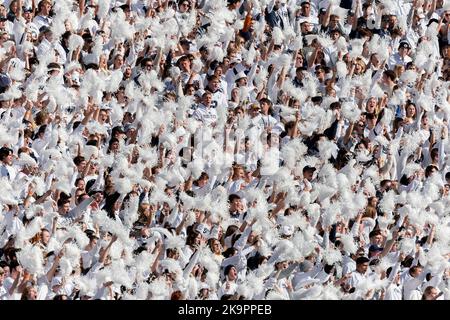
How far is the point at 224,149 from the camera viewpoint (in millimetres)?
23266

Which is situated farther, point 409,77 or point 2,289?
point 409,77

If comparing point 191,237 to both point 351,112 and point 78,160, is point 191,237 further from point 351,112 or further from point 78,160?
point 351,112

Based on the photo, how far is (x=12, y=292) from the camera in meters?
20.9

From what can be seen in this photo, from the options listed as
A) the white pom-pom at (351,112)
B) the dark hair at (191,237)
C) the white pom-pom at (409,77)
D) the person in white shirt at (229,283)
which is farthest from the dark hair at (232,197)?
the white pom-pom at (409,77)

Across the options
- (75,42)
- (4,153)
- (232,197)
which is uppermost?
(75,42)

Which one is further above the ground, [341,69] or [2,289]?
[341,69]

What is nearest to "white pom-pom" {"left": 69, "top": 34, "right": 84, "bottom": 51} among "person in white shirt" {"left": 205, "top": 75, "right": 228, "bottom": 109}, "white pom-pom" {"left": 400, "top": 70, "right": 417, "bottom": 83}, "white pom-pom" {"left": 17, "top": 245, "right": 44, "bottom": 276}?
"person in white shirt" {"left": 205, "top": 75, "right": 228, "bottom": 109}

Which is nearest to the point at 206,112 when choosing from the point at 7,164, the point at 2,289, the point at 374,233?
Result: the point at 7,164

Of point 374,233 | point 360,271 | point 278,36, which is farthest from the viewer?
point 278,36

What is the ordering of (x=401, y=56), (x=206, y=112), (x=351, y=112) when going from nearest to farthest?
1. (x=206, y=112)
2. (x=351, y=112)
3. (x=401, y=56)

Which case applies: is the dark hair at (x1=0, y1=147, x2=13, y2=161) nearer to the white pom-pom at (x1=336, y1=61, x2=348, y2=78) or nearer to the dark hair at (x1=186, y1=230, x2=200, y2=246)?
the dark hair at (x1=186, y1=230, x2=200, y2=246)

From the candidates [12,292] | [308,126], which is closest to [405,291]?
[308,126]

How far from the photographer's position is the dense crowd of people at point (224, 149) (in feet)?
71.0
